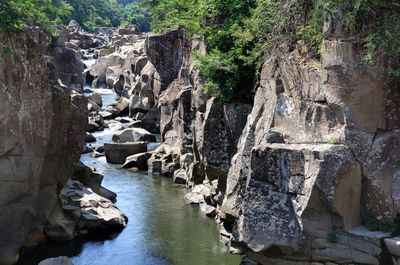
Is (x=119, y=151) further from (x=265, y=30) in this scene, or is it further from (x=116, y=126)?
(x=265, y=30)

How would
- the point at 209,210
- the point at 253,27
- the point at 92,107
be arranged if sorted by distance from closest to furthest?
the point at 253,27
the point at 209,210
the point at 92,107

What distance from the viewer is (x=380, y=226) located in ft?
40.0

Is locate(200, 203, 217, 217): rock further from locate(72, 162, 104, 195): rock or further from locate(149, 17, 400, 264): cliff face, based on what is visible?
locate(149, 17, 400, 264): cliff face

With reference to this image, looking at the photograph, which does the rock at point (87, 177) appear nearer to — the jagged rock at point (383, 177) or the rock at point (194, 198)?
the rock at point (194, 198)

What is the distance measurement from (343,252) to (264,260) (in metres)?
1.95

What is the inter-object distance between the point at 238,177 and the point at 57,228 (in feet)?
19.0

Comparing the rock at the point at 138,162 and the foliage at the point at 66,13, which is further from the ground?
the foliage at the point at 66,13

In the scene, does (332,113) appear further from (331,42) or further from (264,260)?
(264,260)

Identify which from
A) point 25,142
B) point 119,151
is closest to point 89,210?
point 25,142

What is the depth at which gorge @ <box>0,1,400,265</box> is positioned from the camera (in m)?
12.4

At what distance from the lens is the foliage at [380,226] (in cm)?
1208

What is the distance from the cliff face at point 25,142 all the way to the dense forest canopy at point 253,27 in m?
1.04

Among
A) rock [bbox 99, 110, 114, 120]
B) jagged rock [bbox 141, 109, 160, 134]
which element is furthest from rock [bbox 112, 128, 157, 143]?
rock [bbox 99, 110, 114, 120]

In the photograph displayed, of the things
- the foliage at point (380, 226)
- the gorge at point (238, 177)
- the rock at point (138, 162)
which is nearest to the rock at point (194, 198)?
the gorge at point (238, 177)
